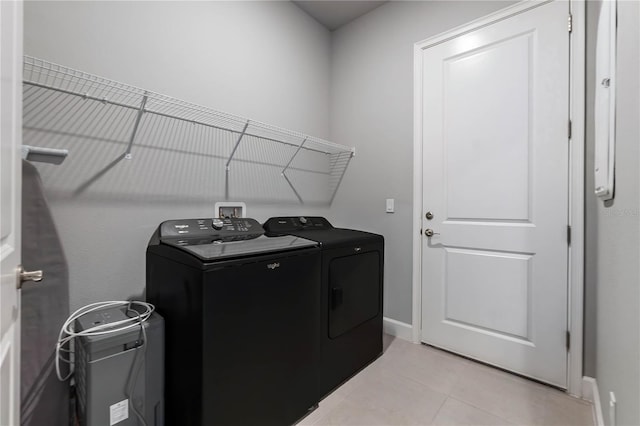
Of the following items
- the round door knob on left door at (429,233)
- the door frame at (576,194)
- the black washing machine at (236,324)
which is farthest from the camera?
the round door knob on left door at (429,233)

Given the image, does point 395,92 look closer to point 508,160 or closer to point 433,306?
point 508,160

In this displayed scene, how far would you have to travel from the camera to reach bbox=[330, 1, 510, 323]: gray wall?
7.73 feet

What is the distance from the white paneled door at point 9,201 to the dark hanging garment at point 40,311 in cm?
57

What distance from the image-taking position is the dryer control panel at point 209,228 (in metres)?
1.56

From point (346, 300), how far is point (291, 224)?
2.30ft

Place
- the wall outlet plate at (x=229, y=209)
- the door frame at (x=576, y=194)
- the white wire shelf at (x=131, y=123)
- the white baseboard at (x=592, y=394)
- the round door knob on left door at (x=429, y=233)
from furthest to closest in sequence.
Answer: the round door knob on left door at (x=429, y=233) < the wall outlet plate at (x=229, y=209) < the door frame at (x=576, y=194) < the white baseboard at (x=592, y=394) < the white wire shelf at (x=131, y=123)

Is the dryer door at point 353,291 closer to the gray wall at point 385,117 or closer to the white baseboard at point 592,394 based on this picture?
the gray wall at point 385,117

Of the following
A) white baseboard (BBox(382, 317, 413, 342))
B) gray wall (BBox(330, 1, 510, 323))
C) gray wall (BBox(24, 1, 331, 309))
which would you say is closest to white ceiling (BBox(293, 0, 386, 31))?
gray wall (BBox(330, 1, 510, 323))

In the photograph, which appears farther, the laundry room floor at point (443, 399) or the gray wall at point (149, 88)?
the laundry room floor at point (443, 399)

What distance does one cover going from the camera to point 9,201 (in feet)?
2.16

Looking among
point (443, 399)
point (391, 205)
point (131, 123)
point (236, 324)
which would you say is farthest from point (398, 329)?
point (131, 123)

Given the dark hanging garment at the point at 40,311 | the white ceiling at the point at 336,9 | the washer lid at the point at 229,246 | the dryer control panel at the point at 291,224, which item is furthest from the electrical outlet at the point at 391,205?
the dark hanging garment at the point at 40,311

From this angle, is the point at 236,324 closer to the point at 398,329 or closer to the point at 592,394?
the point at 398,329

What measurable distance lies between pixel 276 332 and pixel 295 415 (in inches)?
18.9
